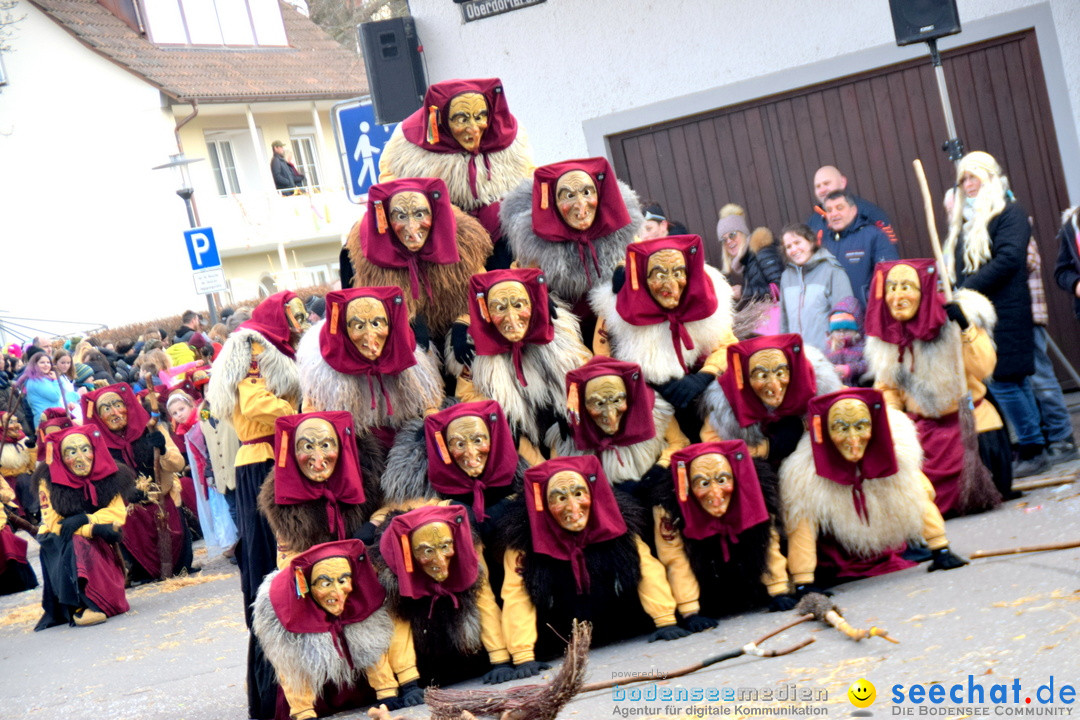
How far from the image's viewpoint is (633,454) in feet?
22.0

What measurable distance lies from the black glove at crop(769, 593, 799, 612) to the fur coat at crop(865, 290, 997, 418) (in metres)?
1.63

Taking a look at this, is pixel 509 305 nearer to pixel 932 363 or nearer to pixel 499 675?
pixel 499 675

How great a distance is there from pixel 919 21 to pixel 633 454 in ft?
10.7

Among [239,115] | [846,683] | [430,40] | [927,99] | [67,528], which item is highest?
[239,115]

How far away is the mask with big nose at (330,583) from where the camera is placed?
20.0ft

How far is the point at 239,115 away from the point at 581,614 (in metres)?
25.1

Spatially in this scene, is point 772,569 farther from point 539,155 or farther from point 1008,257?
point 539,155

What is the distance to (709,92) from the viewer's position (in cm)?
1023

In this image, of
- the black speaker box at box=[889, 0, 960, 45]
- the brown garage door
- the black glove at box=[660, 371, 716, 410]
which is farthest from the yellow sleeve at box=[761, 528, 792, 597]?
the brown garage door

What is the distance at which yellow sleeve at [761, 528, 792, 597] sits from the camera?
635cm

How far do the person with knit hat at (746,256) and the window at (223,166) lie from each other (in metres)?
21.1

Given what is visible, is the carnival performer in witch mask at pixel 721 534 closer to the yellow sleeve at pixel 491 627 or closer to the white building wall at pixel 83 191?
the yellow sleeve at pixel 491 627

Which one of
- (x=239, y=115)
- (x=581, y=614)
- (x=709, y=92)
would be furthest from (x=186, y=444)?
(x=239, y=115)

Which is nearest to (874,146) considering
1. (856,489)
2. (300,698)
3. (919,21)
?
(919,21)
